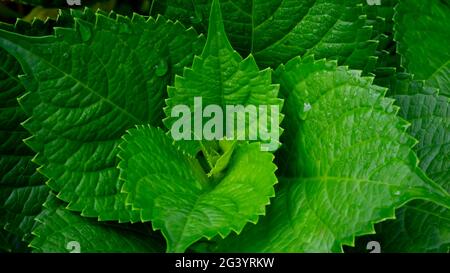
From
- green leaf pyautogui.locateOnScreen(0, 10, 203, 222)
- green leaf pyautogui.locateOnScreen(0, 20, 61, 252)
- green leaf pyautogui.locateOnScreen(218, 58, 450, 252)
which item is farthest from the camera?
green leaf pyautogui.locateOnScreen(0, 20, 61, 252)

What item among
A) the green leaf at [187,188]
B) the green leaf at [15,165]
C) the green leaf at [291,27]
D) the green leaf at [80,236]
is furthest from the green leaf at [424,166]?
the green leaf at [15,165]

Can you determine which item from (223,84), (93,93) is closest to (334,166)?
(223,84)

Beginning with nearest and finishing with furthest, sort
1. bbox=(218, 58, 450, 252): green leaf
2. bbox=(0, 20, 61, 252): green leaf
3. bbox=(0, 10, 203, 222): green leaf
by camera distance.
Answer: bbox=(218, 58, 450, 252): green leaf → bbox=(0, 10, 203, 222): green leaf → bbox=(0, 20, 61, 252): green leaf

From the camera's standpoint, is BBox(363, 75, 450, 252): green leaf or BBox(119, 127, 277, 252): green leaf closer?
BBox(119, 127, 277, 252): green leaf

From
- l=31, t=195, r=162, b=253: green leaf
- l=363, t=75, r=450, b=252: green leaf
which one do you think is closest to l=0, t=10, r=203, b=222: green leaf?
l=31, t=195, r=162, b=253: green leaf

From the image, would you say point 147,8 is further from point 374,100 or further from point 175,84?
point 374,100

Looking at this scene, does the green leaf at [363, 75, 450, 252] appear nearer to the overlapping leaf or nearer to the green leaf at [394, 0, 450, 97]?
the green leaf at [394, 0, 450, 97]

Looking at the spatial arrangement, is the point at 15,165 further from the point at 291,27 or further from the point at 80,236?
the point at 291,27
